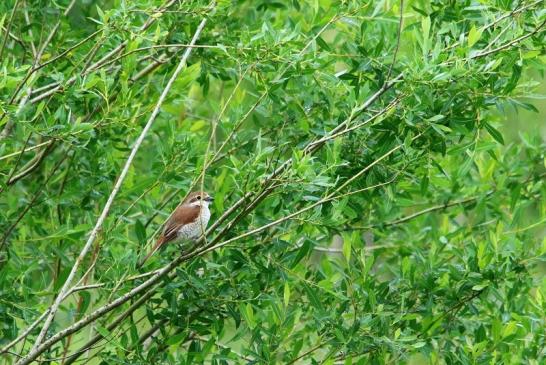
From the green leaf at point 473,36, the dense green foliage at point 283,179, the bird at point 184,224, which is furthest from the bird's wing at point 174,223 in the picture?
the green leaf at point 473,36

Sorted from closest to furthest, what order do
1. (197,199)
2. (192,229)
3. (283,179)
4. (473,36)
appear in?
(283,179), (473,36), (192,229), (197,199)

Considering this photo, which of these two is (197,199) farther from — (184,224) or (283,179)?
(283,179)

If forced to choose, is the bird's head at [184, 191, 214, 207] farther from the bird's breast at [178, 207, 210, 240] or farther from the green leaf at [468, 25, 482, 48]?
the green leaf at [468, 25, 482, 48]

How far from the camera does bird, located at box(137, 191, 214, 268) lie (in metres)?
6.43

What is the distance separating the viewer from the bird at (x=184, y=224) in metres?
6.43

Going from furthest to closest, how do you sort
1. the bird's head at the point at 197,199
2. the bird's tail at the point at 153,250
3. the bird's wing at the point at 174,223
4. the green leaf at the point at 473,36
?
the bird's head at the point at 197,199 < the bird's wing at the point at 174,223 < the bird's tail at the point at 153,250 < the green leaf at the point at 473,36

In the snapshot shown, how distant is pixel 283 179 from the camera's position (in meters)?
5.25

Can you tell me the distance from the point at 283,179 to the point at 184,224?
144 centimetres

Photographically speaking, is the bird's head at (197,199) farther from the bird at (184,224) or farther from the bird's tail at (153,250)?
the bird's tail at (153,250)

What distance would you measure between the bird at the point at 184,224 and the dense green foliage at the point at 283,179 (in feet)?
0.40

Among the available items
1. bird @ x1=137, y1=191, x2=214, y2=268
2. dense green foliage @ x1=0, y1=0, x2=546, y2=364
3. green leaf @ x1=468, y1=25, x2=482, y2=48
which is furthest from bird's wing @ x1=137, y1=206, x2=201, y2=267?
green leaf @ x1=468, y1=25, x2=482, y2=48

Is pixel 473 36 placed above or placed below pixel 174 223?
above

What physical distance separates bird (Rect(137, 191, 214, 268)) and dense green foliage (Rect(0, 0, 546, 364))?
0.12m

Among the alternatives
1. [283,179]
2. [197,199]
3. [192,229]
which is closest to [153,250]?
[192,229]
